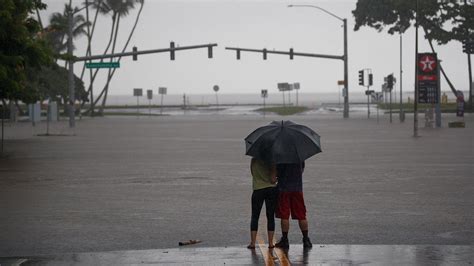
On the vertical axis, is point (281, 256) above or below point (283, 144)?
below

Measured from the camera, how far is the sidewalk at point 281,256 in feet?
35.5

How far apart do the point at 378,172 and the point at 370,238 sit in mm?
10317

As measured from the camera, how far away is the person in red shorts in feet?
39.1

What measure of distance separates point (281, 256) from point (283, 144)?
1.37 meters

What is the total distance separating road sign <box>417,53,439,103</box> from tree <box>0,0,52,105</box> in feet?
75.7

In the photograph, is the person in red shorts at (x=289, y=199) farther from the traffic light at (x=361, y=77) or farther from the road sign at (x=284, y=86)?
the road sign at (x=284, y=86)

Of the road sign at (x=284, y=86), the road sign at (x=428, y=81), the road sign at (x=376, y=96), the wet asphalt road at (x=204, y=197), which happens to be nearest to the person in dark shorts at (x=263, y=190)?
the wet asphalt road at (x=204, y=197)

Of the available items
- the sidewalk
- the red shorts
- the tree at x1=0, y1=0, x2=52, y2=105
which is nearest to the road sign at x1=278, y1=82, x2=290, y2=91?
the tree at x1=0, y1=0, x2=52, y2=105

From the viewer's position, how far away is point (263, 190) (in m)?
11.9

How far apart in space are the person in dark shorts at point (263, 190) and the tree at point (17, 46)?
642 inches

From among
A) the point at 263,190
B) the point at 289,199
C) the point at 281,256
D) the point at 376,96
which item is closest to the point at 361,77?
the point at 376,96

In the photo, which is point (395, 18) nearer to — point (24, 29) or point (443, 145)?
point (443, 145)

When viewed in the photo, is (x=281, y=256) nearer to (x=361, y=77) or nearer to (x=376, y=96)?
(x=361, y=77)

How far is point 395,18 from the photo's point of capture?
283 ft
